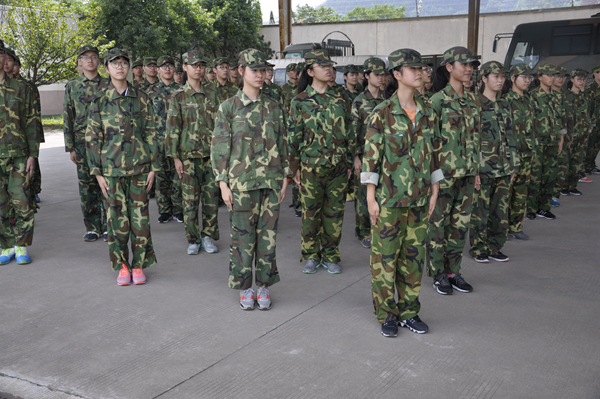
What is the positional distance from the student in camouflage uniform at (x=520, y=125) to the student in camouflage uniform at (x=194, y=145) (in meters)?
3.10

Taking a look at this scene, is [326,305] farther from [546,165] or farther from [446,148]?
[546,165]

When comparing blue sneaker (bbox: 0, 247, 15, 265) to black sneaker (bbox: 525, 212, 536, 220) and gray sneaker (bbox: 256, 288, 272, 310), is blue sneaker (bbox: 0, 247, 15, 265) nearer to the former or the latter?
gray sneaker (bbox: 256, 288, 272, 310)

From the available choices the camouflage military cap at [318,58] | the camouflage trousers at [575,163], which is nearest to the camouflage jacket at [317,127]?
the camouflage military cap at [318,58]

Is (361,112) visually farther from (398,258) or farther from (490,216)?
(398,258)

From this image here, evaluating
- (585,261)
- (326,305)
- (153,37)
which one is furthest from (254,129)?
(153,37)

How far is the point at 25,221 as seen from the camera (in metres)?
5.24

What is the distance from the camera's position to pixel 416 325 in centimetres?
366

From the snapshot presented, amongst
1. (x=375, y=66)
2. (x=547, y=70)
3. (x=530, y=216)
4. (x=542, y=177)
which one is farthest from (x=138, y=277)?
(x=547, y=70)

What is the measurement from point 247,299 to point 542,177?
4837 millimetres

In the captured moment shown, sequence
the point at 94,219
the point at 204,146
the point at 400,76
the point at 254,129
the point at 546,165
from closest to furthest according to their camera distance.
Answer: the point at 400,76, the point at 254,129, the point at 204,146, the point at 94,219, the point at 546,165

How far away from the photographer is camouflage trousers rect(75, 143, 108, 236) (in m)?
6.00

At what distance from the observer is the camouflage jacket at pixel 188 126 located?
552 centimetres

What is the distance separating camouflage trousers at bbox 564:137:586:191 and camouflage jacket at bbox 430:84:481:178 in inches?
207

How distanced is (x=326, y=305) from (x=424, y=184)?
4.29 ft
